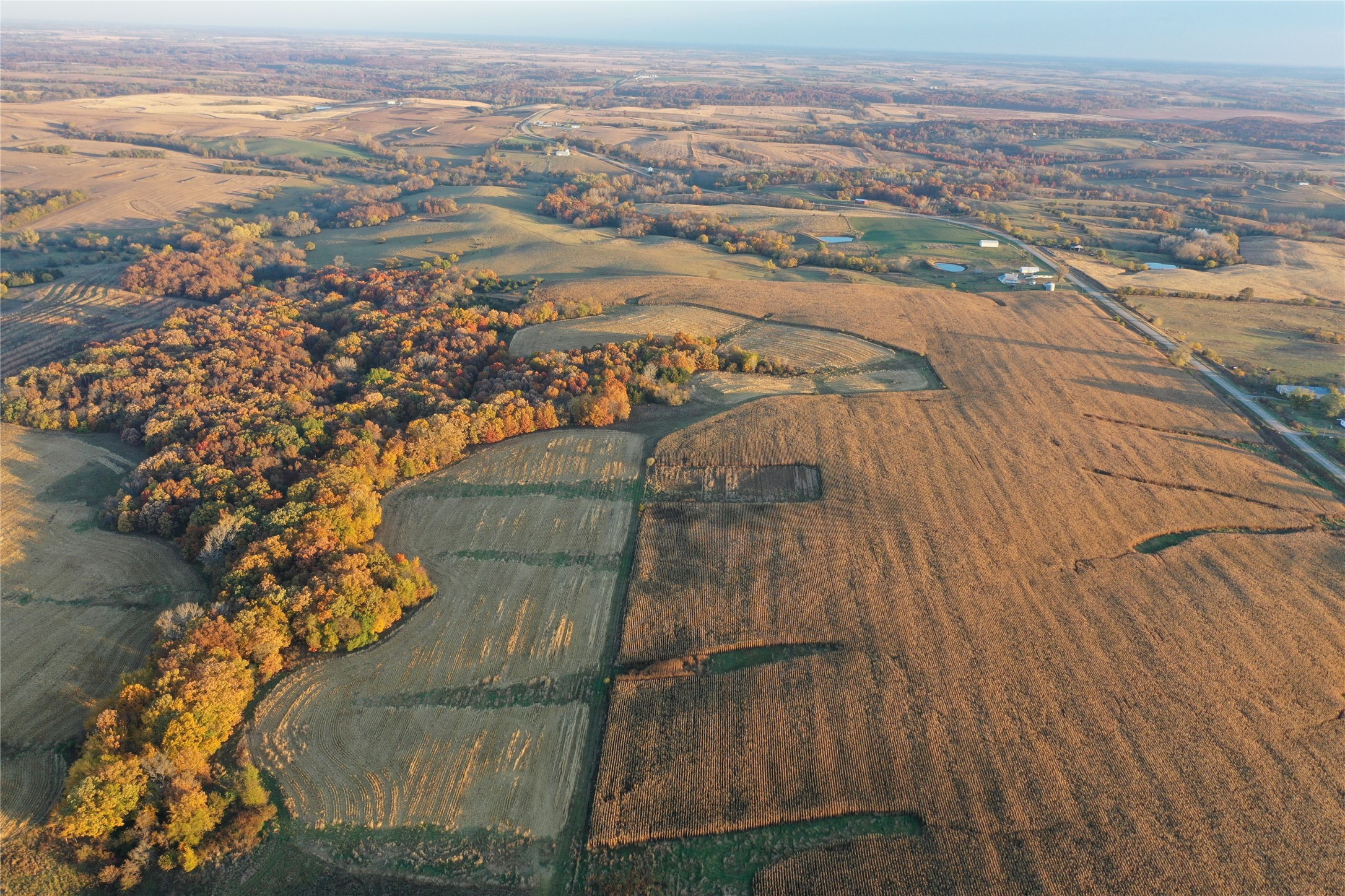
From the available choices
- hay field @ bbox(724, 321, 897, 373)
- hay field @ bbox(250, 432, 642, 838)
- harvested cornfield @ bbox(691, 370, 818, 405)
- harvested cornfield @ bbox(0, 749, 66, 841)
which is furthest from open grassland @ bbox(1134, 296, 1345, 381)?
harvested cornfield @ bbox(0, 749, 66, 841)

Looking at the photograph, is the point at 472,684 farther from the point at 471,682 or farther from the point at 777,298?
the point at 777,298

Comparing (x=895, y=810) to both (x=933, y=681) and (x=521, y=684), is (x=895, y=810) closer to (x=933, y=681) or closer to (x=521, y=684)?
(x=933, y=681)

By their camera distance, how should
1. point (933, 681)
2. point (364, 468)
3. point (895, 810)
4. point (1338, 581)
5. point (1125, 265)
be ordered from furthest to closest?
1. point (1125, 265)
2. point (364, 468)
3. point (1338, 581)
4. point (933, 681)
5. point (895, 810)

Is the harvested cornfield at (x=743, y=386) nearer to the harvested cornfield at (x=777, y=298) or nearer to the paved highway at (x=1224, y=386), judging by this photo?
the harvested cornfield at (x=777, y=298)

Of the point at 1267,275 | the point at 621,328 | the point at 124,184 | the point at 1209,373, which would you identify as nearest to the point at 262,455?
the point at 621,328

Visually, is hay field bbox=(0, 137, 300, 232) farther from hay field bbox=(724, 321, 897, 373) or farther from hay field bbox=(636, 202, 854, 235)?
hay field bbox=(724, 321, 897, 373)

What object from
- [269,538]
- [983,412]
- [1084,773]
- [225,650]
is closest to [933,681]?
[1084,773]
